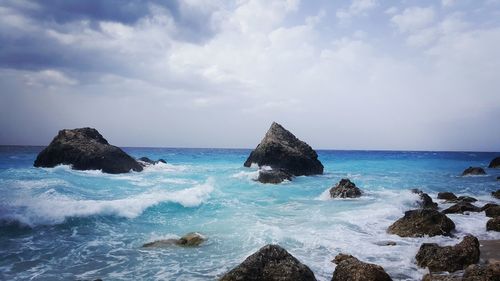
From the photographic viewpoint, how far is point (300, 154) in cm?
3628

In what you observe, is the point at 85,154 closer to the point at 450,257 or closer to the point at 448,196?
the point at 448,196

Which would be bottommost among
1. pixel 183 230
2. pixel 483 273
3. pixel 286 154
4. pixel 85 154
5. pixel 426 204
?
pixel 183 230

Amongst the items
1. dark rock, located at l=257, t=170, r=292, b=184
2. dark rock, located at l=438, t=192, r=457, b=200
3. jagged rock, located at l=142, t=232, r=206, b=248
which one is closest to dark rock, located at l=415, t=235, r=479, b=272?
jagged rock, located at l=142, t=232, r=206, b=248

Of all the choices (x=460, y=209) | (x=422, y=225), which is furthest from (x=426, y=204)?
(x=422, y=225)

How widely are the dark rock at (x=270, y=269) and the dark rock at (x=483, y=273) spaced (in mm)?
2956

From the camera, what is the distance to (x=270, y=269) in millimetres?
→ 7445

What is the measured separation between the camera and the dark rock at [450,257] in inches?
320

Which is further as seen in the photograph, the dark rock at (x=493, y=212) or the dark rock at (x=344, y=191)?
the dark rock at (x=344, y=191)

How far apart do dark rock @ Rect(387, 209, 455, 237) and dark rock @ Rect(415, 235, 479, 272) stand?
2.99m

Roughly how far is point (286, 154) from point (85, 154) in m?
18.8

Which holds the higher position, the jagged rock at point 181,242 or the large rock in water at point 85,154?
the large rock in water at point 85,154

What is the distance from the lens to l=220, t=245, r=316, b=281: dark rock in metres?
7.27

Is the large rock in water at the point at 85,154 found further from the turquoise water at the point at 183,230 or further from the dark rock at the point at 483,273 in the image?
the dark rock at the point at 483,273

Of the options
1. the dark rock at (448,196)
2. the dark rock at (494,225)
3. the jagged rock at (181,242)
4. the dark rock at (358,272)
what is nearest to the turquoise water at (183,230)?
the jagged rock at (181,242)
